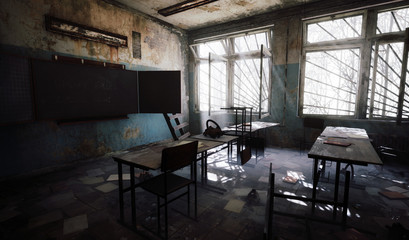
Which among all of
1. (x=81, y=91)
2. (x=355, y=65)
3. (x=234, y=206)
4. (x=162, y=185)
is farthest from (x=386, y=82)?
(x=81, y=91)

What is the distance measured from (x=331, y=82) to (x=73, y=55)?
5.85m

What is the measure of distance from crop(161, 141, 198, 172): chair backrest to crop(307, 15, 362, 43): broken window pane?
468cm

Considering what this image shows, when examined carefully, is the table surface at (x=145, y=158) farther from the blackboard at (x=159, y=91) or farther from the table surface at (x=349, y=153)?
the blackboard at (x=159, y=91)

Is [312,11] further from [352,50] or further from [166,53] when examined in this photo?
[166,53]

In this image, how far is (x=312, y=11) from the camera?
15.9 feet

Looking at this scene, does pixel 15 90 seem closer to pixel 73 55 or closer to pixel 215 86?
pixel 73 55

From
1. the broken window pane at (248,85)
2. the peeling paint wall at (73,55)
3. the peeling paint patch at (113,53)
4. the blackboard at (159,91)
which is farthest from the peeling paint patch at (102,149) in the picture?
the broken window pane at (248,85)

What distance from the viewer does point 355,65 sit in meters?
4.75

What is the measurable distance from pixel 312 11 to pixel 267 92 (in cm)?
222

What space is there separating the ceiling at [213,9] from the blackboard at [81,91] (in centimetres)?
163

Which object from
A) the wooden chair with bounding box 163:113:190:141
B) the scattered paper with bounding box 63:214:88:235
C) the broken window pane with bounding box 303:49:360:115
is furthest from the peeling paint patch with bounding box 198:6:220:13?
the scattered paper with bounding box 63:214:88:235

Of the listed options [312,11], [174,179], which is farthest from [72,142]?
[312,11]

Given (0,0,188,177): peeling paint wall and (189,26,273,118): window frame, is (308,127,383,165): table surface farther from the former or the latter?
(0,0,188,177): peeling paint wall

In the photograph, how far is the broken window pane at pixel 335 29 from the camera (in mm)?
4625
